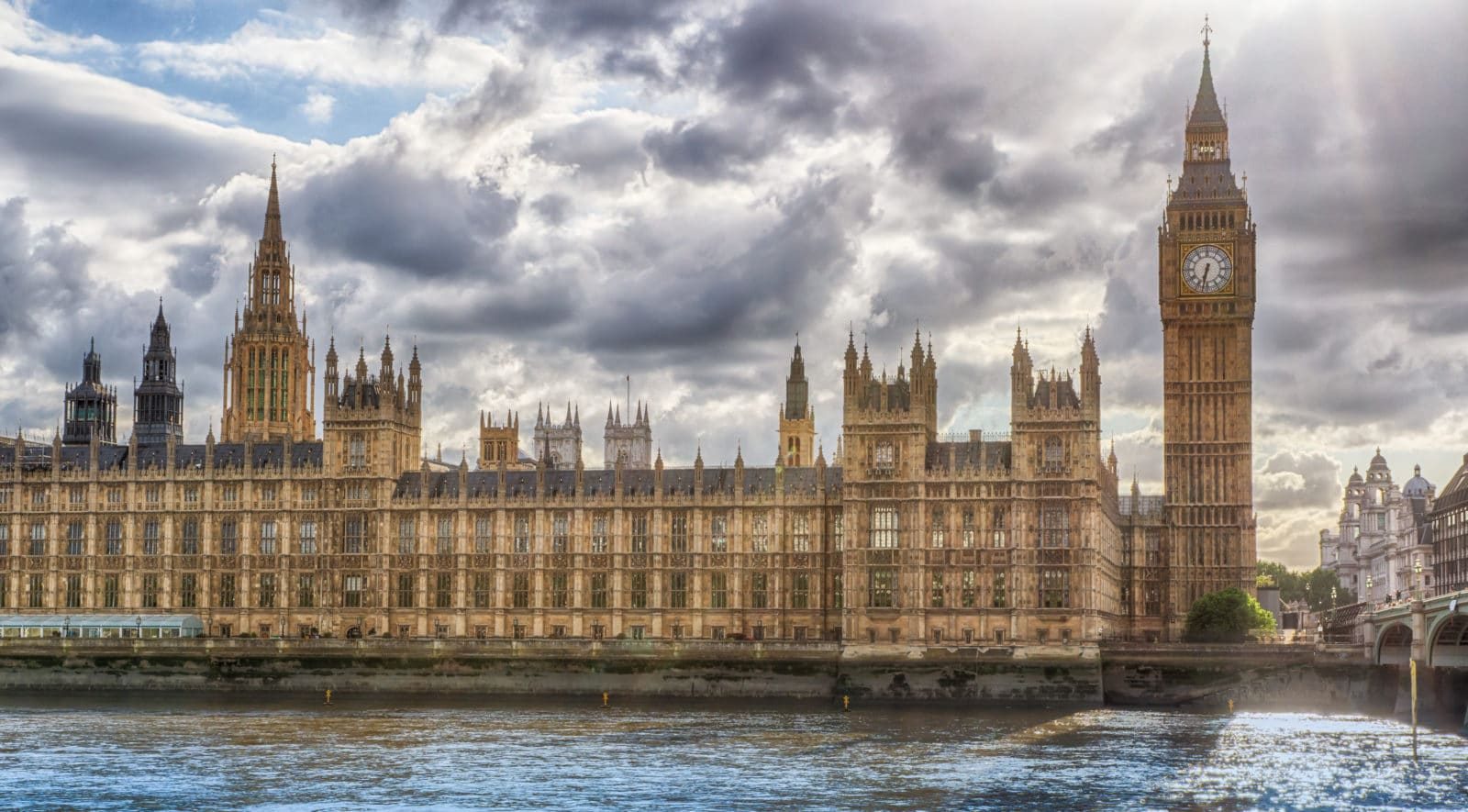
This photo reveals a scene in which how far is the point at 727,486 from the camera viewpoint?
16438 cm

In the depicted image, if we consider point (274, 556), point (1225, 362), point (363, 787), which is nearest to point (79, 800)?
point (363, 787)

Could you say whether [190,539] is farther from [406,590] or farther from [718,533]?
[718,533]

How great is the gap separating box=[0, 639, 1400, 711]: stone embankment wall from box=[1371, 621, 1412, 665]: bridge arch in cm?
127

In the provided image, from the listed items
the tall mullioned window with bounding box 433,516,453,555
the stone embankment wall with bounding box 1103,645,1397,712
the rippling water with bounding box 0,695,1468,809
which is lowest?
the rippling water with bounding box 0,695,1468,809

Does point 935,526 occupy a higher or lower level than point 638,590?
higher

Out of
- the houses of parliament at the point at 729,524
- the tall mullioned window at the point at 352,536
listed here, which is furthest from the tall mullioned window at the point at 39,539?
the tall mullioned window at the point at 352,536

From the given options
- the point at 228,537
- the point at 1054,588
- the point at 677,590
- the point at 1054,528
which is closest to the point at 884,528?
the point at 1054,528

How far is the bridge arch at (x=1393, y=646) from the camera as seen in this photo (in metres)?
137

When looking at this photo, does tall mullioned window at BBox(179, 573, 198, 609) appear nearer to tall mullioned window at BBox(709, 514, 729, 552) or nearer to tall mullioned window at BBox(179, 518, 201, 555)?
tall mullioned window at BBox(179, 518, 201, 555)

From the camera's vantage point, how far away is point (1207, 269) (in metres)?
181

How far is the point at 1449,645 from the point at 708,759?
57.8 meters

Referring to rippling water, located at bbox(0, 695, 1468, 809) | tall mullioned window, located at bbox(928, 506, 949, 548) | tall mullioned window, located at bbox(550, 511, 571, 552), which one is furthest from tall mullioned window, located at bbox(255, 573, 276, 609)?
tall mullioned window, located at bbox(928, 506, 949, 548)

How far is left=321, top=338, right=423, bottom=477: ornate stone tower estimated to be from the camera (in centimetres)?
17088

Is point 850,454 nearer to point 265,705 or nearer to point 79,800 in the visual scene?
point 265,705
